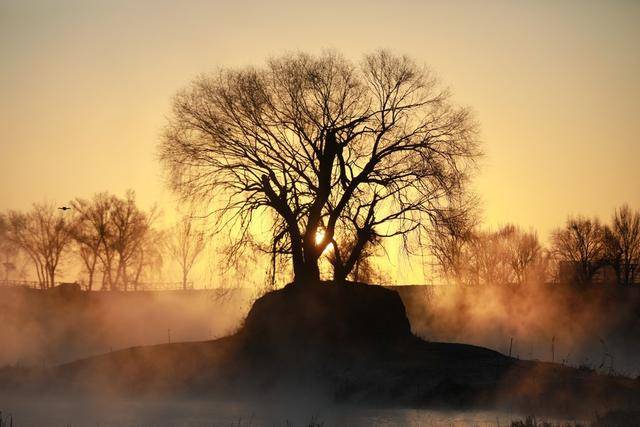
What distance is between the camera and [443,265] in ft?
116

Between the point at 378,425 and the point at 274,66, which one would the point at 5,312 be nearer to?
the point at 274,66

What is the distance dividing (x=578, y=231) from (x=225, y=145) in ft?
165

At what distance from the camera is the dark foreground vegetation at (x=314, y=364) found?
31.7 meters

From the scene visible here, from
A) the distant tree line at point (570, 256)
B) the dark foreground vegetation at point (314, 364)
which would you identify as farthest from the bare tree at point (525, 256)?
the dark foreground vegetation at point (314, 364)

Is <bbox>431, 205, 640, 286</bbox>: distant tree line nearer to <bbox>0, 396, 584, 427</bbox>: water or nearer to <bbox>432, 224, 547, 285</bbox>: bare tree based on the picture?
<bbox>432, 224, 547, 285</bbox>: bare tree

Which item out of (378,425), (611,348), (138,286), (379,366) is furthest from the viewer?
(138,286)

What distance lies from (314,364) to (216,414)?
6.35 meters

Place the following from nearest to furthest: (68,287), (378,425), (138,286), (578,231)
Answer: (378,425) < (68,287) < (578,231) < (138,286)

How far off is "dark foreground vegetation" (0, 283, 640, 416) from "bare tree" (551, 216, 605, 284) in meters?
43.7

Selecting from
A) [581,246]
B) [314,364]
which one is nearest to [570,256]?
[581,246]

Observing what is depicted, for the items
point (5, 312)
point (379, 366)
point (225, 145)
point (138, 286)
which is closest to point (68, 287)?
point (5, 312)

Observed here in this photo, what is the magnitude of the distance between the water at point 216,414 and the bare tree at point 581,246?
4974 cm

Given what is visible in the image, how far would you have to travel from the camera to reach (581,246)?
78.8m

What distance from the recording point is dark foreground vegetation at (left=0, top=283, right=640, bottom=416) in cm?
3173
